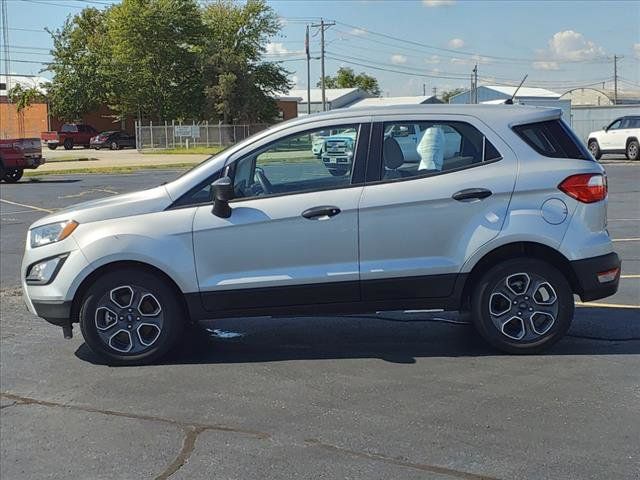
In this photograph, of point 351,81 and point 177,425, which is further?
point 351,81

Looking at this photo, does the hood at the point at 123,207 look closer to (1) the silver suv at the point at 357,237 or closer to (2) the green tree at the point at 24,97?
(1) the silver suv at the point at 357,237

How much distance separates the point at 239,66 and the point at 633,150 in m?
36.7

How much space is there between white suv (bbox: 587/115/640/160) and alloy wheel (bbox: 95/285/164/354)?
26.0m

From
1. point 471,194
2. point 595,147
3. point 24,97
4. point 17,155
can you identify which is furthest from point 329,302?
point 24,97

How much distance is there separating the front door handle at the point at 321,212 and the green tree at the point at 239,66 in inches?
2125

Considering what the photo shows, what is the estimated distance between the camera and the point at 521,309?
553 cm

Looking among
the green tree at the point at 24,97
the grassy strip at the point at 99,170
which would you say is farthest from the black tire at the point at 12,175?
the green tree at the point at 24,97

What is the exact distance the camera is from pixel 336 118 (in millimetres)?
5648

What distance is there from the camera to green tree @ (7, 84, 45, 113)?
2153 inches

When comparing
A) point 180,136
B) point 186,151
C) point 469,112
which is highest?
point 180,136

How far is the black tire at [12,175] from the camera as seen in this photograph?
82.1ft

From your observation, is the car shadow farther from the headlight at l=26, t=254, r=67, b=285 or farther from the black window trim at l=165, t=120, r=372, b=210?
the black window trim at l=165, t=120, r=372, b=210

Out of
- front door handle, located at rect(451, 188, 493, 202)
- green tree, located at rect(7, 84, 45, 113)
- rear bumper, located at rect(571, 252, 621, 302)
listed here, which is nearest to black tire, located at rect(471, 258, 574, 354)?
rear bumper, located at rect(571, 252, 621, 302)

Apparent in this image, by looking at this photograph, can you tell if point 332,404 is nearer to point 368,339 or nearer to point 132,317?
point 368,339
